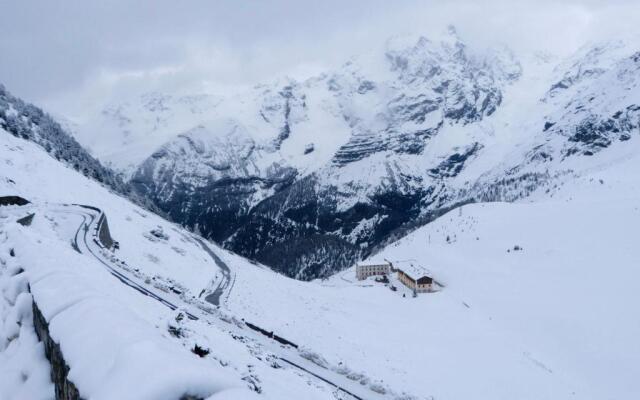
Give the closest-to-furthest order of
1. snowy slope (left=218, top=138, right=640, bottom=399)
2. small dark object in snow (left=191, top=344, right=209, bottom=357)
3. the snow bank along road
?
small dark object in snow (left=191, top=344, right=209, bottom=357), the snow bank along road, snowy slope (left=218, top=138, right=640, bottom=399)

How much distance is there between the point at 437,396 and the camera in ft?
95.8

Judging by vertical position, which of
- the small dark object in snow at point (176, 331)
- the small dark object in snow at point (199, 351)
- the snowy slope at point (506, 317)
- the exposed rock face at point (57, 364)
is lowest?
the snowy slope at point (506, 317)

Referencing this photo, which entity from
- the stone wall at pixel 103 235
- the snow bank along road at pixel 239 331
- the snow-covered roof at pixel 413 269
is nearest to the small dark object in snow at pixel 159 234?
the stone wall at pixel 103 235

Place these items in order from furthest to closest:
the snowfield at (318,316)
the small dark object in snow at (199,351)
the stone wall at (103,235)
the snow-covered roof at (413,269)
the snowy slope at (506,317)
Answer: the snow-covered roof at (413,269), the stone wall at (103,235), the snowy slope at (506,317), the small dark object in snow at (199,351), the snowfield at (318,316)

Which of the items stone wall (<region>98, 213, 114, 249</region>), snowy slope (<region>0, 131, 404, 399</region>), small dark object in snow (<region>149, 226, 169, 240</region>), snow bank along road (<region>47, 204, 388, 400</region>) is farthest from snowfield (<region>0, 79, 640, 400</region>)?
stone wall (<region>98, 213, 114, 249</region>)

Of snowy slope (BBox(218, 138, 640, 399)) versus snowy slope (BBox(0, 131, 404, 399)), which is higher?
snowy slope (BBox(0, 131, 404, 399))

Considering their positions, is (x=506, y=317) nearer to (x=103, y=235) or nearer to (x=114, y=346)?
(x=103, y=235)

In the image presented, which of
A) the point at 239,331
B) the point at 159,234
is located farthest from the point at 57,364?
the point at 159,234

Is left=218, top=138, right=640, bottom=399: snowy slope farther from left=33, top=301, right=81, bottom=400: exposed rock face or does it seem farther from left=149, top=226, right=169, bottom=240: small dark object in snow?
left=33, top=301, right=81, bottom=400: exposed rock face

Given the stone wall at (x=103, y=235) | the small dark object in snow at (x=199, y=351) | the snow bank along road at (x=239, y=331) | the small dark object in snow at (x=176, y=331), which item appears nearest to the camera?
the small dark object in snow at (x=199, y=351)

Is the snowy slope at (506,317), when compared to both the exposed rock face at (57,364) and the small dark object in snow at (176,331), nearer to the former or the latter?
the small dark object in snow at (176,331)

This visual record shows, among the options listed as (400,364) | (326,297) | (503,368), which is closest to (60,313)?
(400,364)

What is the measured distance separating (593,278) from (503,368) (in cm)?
A: 3175

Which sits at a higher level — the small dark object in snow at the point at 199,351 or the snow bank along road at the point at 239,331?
the small dark object in snow at the point at 199,351
